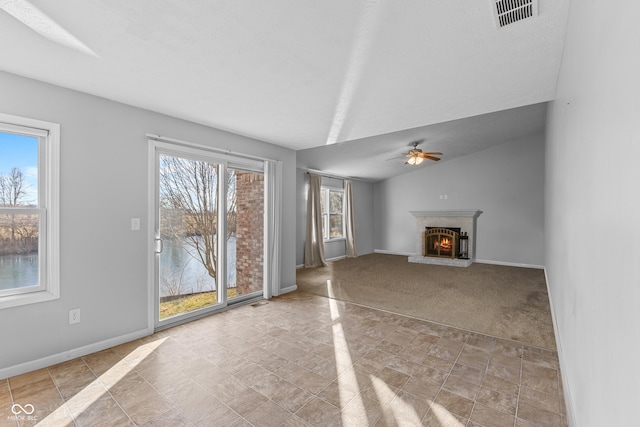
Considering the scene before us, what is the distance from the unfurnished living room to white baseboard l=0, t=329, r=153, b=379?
15 millimetres

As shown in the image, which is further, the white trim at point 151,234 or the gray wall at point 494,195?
the gray wall at point 494,195

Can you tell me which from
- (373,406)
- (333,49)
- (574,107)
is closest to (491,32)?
(574,107)

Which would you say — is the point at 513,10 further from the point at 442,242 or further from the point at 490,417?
the point at 442,242

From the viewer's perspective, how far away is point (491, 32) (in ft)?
5.84

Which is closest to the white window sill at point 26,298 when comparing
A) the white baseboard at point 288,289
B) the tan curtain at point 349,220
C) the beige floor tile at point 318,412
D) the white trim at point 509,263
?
the beige floor tile at point 318,412

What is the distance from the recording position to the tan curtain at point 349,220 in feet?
25.7

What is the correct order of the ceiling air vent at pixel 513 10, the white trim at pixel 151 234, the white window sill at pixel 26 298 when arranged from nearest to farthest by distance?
the ceiling air vent at pixel 513 10 → the white window sill at pixel 26 298 → the white trim at pixel 151 234

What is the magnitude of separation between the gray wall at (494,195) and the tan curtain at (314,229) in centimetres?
291

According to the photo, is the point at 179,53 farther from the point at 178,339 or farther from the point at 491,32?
the point at 178,339

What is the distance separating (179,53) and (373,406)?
8.93 ft

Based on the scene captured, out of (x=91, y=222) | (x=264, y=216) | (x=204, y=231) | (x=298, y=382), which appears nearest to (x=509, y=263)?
(x=264, y=216)

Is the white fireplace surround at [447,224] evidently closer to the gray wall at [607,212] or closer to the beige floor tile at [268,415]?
the gray wall at [607,212]

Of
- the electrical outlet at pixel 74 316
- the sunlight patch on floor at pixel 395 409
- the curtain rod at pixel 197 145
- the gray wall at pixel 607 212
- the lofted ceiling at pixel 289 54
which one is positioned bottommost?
→ the sunlight patch on floor at pixel 395 409

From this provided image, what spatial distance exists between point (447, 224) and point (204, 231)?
6.15 metres
